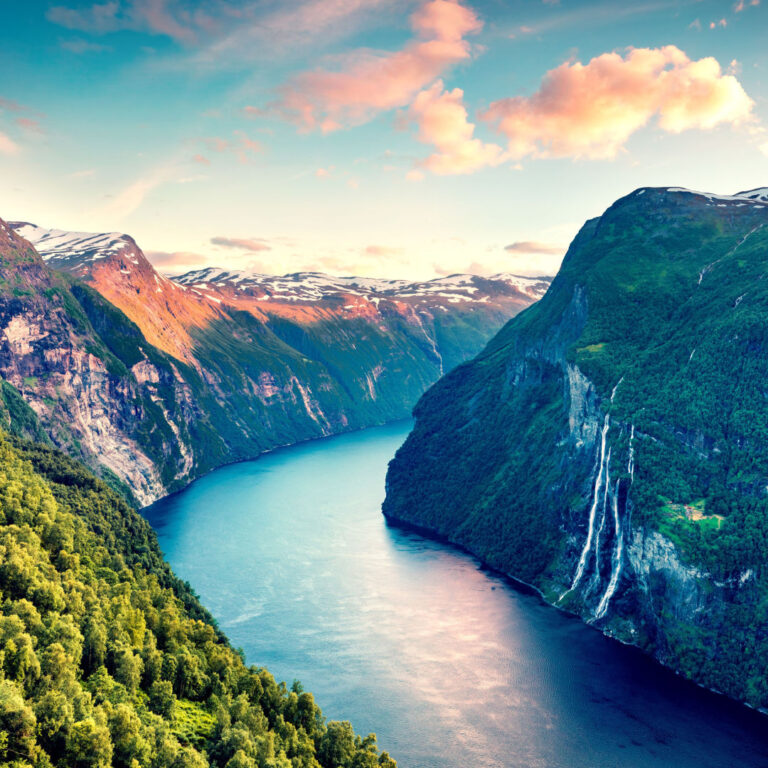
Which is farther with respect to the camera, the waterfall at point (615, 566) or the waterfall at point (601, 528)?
the waterfall at point (601, 528)

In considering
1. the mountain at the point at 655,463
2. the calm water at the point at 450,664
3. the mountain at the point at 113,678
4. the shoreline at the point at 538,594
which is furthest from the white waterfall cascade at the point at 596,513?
the mountain at the point at 113,678

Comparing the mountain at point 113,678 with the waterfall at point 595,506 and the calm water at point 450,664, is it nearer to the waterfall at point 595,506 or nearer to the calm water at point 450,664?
the calm water at point 450,664

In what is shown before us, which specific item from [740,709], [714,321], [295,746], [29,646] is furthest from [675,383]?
[29,646]

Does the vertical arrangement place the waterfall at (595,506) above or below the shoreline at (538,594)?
above

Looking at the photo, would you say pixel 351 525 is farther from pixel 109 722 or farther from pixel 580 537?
pixel 109 722

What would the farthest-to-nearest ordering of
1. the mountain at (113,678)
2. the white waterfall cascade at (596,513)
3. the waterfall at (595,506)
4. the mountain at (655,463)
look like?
1. the waterfall at (595,506)
2. the white waterfall cascade at (596,513)
3. the mountain at (655,463)
4. the mountain at (113,678)

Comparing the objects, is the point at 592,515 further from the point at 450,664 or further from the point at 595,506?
the point at 450,664

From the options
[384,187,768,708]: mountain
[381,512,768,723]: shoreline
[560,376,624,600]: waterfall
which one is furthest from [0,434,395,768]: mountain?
[560,376,624,600]: waterfall
